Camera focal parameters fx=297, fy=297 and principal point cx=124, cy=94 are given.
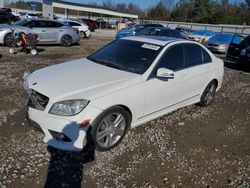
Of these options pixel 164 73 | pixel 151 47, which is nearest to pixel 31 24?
pixel 151 47

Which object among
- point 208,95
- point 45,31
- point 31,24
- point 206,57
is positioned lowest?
point 208,95

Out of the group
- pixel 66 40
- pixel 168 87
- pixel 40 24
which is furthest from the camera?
pixel 66 40

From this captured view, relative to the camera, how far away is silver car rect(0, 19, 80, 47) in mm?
14391

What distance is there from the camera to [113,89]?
4410 mm

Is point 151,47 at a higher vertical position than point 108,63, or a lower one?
higher

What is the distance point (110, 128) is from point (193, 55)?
8.74 feet

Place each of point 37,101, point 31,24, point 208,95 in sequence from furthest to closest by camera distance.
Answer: point 31,24, point 208,95, point 37,101

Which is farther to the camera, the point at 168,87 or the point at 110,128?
the point at 168,87

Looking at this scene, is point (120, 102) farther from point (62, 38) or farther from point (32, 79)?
point (62, 38)

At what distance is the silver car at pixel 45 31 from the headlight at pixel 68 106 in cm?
1140

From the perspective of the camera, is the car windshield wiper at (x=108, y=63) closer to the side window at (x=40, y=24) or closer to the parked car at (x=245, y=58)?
the parked car at (x=245, y=58)

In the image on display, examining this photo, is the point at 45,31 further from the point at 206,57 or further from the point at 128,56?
the point at 128,56

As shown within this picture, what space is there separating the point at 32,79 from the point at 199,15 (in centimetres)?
6785

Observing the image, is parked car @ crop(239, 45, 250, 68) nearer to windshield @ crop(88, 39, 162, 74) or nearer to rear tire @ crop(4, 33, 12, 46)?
windshield @ crop(88, 39, 162, 74)
